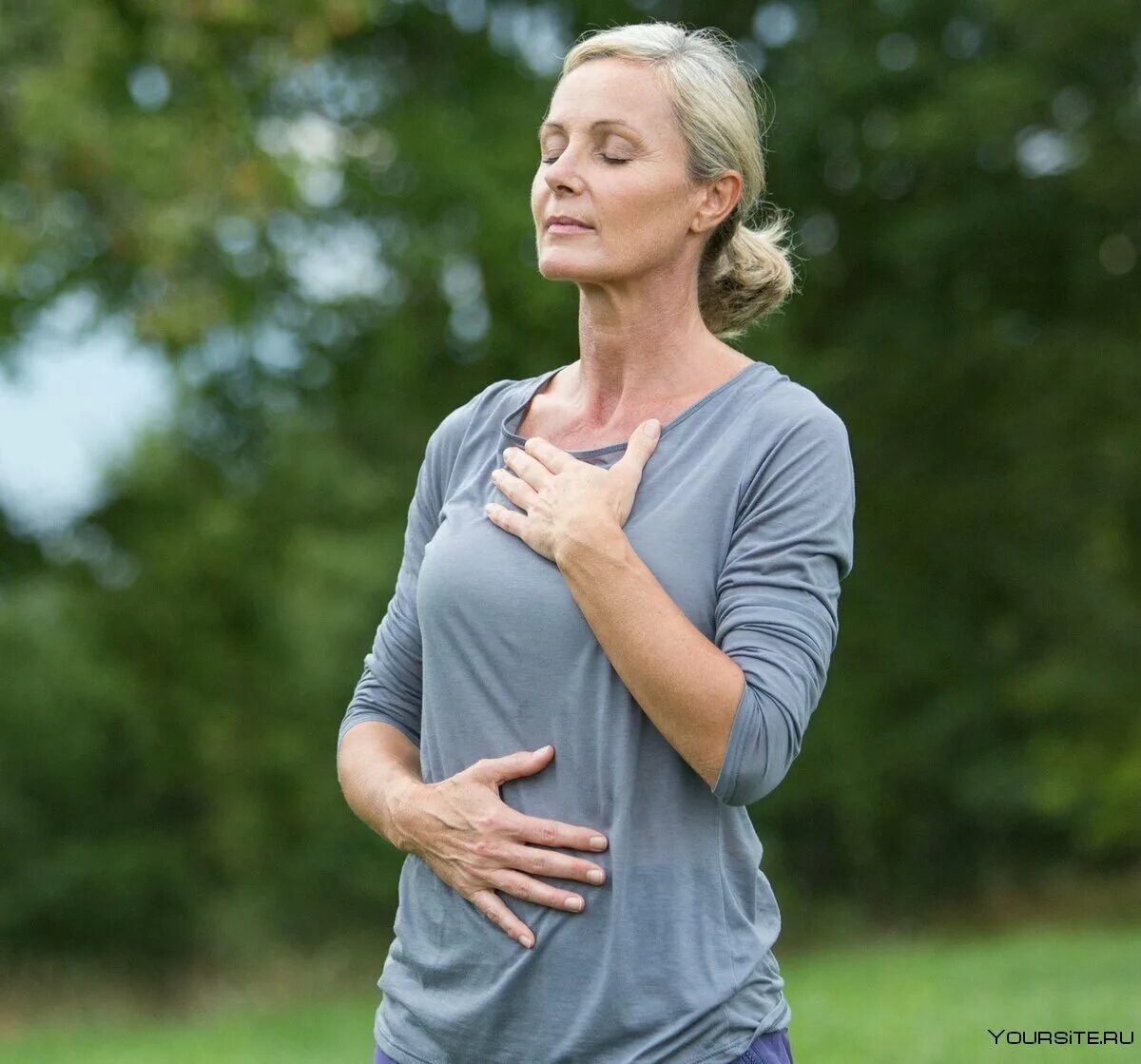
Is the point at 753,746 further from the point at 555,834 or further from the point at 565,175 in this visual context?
the point at 565,175

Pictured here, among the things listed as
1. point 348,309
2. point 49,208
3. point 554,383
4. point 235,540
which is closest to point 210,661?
point 235,540

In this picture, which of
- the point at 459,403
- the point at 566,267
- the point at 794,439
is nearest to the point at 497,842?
the point at 794,439

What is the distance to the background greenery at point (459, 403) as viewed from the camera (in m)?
11.8

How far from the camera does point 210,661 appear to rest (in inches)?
645

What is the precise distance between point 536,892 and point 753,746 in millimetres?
316

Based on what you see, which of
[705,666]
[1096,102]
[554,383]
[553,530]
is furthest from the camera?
[1096,102]

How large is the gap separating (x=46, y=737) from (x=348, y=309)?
569 centimetres

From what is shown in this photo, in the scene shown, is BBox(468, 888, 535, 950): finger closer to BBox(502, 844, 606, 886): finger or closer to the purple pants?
BBox(502, 844, 606, 886): finger

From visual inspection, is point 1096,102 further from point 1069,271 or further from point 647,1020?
point 647,1020

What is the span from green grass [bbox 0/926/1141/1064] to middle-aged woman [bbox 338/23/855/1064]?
470 cm

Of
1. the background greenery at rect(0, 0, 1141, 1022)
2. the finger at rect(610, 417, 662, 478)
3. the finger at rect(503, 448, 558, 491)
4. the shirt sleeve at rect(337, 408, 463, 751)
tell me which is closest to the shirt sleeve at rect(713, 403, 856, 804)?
the finger at rect(610, 417, 662, 478)

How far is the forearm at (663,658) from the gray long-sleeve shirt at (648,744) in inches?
0.7

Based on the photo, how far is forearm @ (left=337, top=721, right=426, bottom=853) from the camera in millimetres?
1930

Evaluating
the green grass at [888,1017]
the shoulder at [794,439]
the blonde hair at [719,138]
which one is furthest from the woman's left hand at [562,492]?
the green grass at [888,1017]
